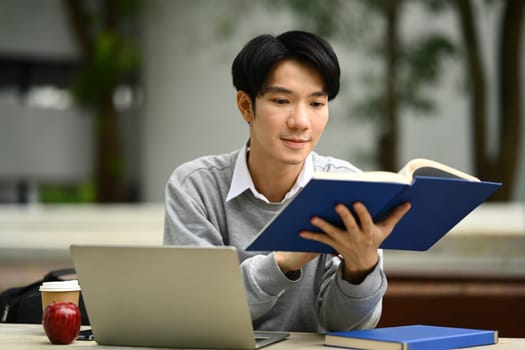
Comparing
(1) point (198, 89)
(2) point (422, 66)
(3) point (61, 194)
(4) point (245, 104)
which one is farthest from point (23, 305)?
(3) point (61, 194)

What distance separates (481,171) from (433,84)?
4.49 ft

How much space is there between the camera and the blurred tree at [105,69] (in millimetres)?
11766

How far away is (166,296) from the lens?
6.05 ft

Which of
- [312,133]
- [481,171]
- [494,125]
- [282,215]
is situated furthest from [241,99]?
[494,125]

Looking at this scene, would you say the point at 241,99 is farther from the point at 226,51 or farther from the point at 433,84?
the point at 226,51

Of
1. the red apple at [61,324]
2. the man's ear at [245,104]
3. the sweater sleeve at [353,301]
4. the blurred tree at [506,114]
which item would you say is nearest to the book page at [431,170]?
the sweater sleeve at [353,301]

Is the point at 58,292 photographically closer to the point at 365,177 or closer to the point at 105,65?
the point at 365,177

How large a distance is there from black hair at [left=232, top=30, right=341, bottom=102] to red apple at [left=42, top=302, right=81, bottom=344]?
592 millimetres

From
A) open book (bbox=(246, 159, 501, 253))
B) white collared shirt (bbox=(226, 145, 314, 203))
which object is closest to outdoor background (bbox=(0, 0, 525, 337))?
white collared shirt (bbox=(226, 145, 314, 203))

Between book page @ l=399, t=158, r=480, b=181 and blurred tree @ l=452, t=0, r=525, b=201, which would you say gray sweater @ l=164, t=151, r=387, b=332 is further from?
blurred tree @ l=452, t=0, r=525, b=201

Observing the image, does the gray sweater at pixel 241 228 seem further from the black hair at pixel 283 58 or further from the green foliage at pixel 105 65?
the green foliage at pixel 105 65

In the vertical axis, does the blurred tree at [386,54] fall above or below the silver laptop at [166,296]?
above

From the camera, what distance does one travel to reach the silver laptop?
70.3 inches

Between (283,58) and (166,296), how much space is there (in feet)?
1.96
